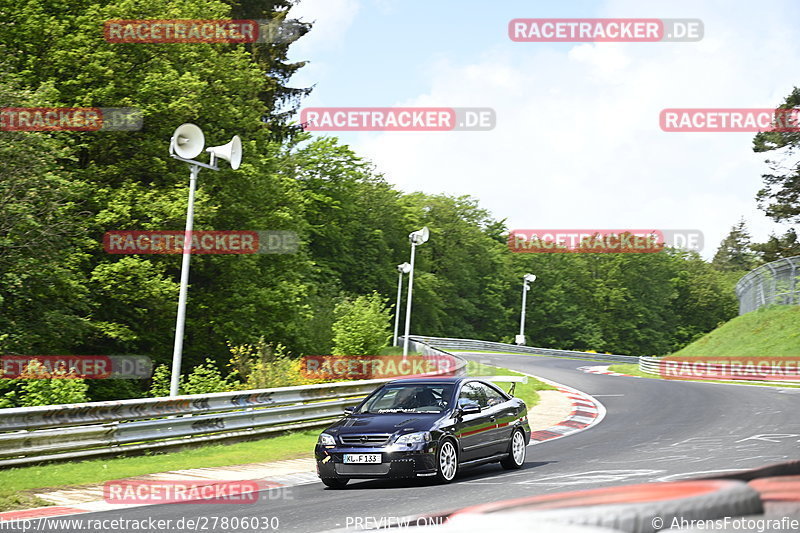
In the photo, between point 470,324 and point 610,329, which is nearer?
point 470,324

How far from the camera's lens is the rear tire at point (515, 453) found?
13.5 meters

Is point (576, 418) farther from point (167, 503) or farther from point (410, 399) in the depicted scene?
point (167, 503)

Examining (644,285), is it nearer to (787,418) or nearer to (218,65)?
(218,65)

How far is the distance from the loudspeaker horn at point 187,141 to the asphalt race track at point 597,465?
33.1 feet

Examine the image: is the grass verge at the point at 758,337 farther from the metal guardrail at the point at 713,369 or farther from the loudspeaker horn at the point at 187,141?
the loudspeaker horn at the point at 187,141

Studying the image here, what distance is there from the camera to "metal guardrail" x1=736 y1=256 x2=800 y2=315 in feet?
150

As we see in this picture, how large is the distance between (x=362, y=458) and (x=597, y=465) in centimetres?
399

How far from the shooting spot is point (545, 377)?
129ft

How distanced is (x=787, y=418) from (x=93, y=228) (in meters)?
24.4

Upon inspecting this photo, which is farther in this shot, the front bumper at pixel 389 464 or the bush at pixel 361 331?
the bush at pixel 361 331

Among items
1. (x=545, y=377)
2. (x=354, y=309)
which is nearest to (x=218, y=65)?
(x=354, y=309)

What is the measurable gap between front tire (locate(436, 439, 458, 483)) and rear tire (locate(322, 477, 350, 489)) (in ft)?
4.19
